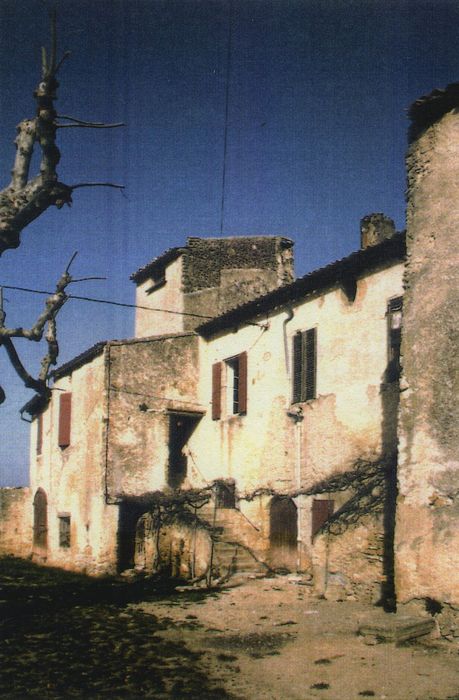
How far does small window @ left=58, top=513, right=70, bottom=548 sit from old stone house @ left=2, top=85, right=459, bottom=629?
6 centimetres

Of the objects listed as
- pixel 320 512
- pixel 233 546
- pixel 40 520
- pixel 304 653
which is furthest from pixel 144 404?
pixel 304 653

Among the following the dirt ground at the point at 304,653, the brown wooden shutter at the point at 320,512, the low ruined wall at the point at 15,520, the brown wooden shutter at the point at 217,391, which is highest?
the brown wooden shutter at the point at 217,391

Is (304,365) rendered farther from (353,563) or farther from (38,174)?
(38,174)

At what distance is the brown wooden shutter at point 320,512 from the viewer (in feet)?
46.0

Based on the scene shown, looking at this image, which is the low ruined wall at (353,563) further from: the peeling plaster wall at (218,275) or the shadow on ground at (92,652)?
the peeling plaster wall at (218,275)

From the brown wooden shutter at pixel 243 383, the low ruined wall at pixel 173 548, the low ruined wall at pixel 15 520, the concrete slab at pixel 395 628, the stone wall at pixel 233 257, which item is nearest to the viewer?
the concrete slab at pixel 395 628

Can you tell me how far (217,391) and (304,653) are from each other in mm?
10769

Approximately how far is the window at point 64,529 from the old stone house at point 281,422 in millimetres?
64

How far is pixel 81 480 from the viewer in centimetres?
1961

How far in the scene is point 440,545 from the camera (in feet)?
28.4

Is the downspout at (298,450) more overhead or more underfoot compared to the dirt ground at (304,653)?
more overhead

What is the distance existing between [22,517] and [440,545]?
19787 mm

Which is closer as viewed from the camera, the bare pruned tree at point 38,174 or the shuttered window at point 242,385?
the bare pruned tree at point 38,174

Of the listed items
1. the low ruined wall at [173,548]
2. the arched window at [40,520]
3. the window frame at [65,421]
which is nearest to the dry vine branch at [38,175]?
the low ruined wall at [173,548]
